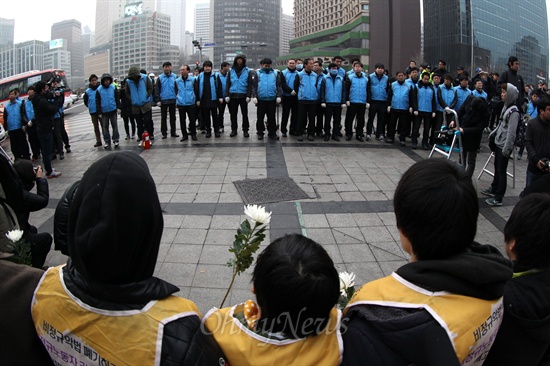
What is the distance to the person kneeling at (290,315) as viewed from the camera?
50.2 inches

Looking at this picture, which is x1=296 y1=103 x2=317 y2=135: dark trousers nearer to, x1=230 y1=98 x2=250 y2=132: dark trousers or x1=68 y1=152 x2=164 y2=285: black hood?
x1=230 y1=98 x2=250 y2=132: dark trousers

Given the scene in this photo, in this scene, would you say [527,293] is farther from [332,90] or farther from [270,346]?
[332,90]

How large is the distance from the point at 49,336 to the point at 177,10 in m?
148

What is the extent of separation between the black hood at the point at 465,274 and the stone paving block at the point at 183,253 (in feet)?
11.4

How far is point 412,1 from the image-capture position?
233 feet

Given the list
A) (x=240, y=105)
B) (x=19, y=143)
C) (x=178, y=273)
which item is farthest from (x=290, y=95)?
(x=178, y=273)

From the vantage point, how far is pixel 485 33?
8588 centimetres

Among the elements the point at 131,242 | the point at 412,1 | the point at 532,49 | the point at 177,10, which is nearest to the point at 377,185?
the point at 131,242

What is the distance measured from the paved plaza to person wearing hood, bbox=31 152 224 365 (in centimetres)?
95

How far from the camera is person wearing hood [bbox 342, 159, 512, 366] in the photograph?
4.16 feet

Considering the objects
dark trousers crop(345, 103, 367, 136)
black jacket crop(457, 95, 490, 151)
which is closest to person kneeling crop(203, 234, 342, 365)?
black jacket crop(457, 95, 490, 151)

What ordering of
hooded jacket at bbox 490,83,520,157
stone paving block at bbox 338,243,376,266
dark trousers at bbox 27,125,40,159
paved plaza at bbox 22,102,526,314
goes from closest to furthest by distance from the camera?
paved plaza at bbox 22,102,526,314, stone paving block at bbox 338,243,376,266, hooded jacket at bbox 490,83,520,157, dark trousers at bbox 27,125,40,159

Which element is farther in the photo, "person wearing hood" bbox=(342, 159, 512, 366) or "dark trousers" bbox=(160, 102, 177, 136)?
"dark trousers" bbox=(160, 102, 177, 136)

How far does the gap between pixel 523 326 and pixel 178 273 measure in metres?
3.39
